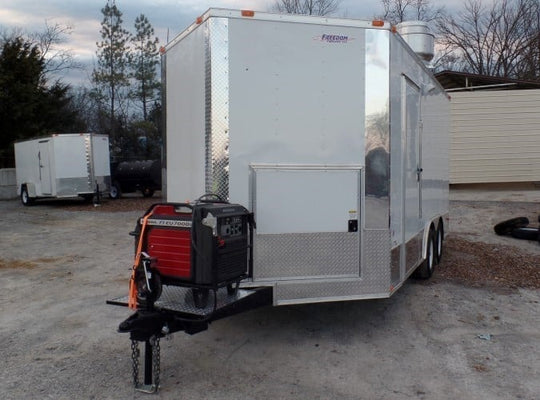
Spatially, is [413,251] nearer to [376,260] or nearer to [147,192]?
[376,260]

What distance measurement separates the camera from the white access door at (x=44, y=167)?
18750 mm

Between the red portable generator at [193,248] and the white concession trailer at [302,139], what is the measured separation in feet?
1.61

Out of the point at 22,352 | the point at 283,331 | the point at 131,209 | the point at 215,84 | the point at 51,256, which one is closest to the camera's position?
the point at 215,84

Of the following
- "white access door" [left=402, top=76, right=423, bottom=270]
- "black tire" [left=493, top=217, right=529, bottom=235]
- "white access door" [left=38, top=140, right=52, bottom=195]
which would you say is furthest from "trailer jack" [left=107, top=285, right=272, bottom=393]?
"white access door" [left=38, top=140, right=52, bottom=195]

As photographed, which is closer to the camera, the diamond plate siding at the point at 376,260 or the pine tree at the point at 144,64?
the diamond plate siding at the point at 376,260

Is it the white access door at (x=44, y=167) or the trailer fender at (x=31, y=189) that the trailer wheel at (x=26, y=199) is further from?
the white access door at (x=44, y=167)

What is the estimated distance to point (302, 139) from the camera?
189 inches

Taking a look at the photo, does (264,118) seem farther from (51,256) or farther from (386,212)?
(51,256)

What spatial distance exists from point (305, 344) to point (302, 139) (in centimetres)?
192

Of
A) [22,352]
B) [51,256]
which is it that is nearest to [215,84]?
[22,352]

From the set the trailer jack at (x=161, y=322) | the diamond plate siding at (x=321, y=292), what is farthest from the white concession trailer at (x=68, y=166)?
the diamond plate siding at (x=321, y=292)

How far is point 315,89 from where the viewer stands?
4824 millimetres

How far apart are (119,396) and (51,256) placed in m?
6.59

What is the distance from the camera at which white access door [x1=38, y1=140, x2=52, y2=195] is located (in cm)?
1875
